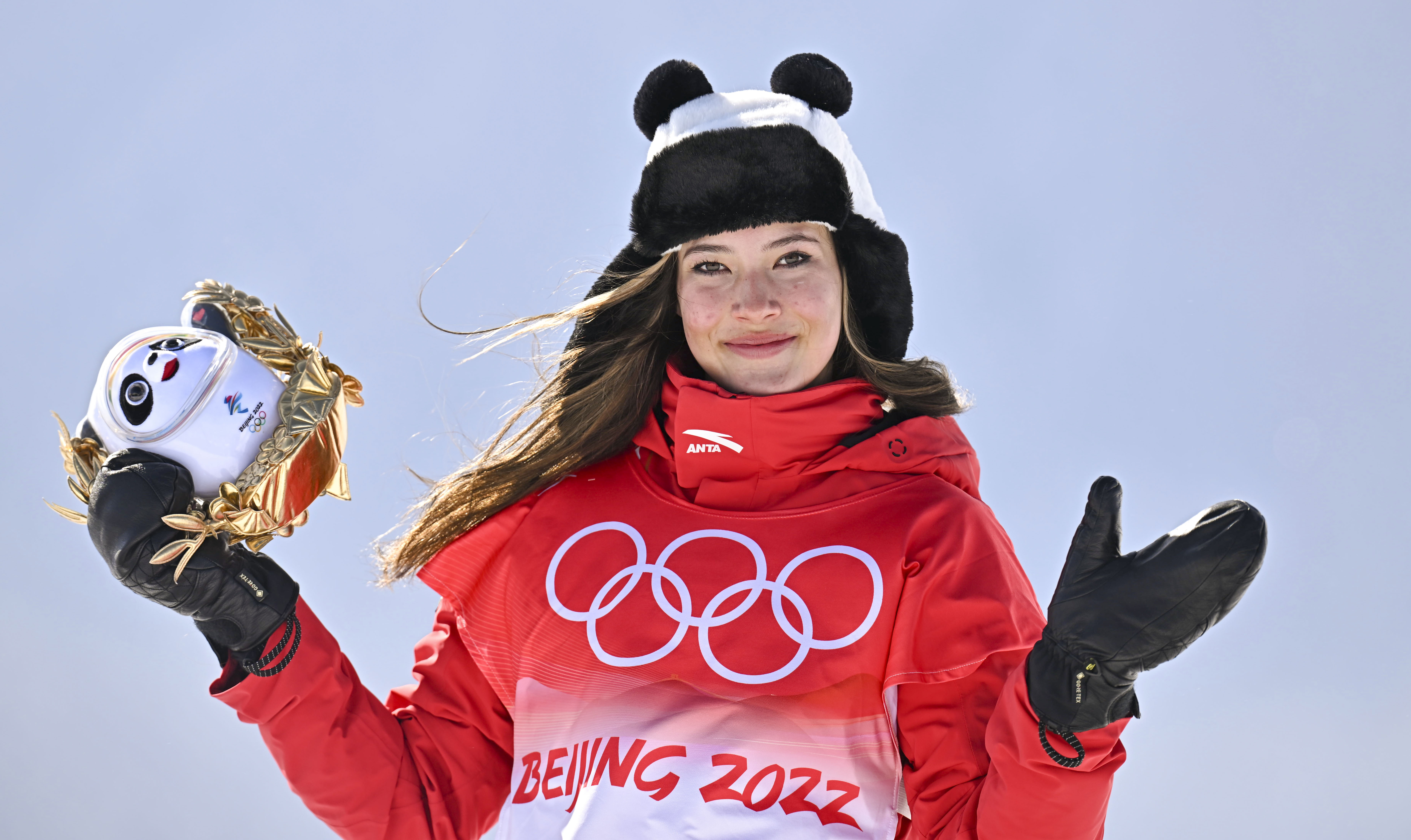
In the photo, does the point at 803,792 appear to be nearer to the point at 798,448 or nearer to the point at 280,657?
the point at 798,448

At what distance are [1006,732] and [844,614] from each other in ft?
1.55

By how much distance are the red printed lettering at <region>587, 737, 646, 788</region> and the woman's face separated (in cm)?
84

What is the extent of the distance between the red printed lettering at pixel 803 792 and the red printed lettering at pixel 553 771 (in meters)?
0.46

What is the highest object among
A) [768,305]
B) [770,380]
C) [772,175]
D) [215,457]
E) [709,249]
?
[772,175]

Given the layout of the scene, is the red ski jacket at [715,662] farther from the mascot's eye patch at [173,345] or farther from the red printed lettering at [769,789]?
the mascot's eye patch at [173,345]

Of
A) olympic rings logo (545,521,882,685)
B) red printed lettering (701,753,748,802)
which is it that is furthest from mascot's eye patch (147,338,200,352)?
red printed lettering (701,753,748,802)

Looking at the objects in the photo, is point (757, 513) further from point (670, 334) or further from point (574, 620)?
point (670, 334)

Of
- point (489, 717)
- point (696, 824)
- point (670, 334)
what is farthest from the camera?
point (670, 334)

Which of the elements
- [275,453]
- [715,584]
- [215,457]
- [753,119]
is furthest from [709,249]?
[215,457]

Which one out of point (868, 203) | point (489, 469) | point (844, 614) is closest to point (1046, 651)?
point (844, 614)

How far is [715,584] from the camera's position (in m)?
2.61

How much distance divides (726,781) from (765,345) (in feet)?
3.12

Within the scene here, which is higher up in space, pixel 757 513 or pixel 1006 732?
pixel 757 513

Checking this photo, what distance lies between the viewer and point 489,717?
2.90 m
